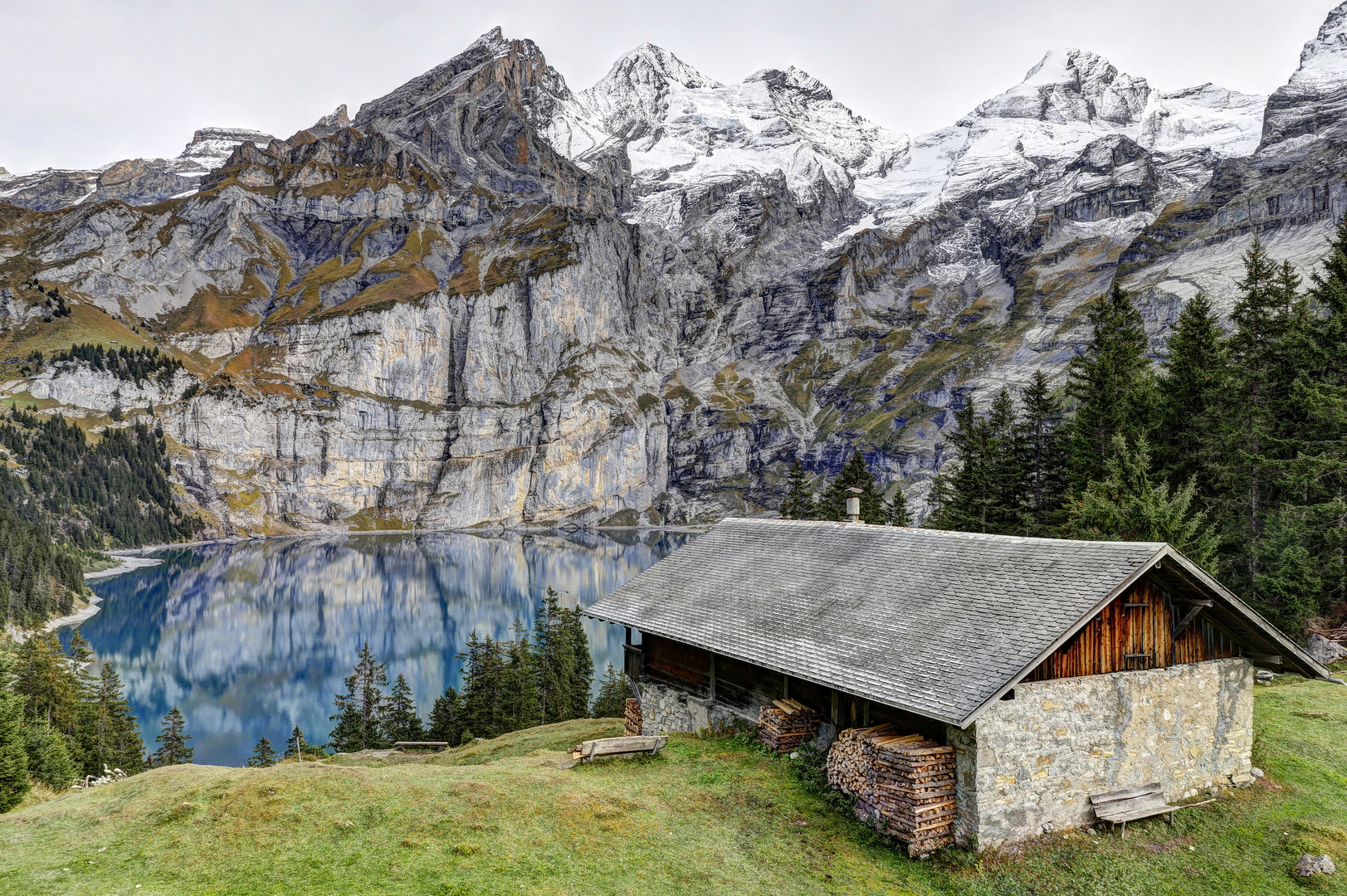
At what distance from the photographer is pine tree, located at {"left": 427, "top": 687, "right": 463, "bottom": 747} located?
142 ft

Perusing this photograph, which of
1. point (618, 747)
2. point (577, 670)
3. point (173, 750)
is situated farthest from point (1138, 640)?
point (173, 750)

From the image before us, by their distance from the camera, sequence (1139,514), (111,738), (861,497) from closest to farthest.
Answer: (1139,514) → (111,738) → (861,497)

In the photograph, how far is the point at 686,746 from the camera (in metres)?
18.9

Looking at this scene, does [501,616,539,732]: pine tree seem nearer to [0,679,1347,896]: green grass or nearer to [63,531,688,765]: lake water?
[63,531,688,765]: lake water

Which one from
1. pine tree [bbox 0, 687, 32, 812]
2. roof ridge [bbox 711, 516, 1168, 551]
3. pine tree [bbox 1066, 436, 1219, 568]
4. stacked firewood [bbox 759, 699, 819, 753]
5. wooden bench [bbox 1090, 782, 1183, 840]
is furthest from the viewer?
pine tree [bbox 1066, 436, 1219, 568]

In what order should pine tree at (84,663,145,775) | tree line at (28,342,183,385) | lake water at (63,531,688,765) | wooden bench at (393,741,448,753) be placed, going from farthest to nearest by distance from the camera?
tree line at (28,342,183,385) → lake water at (63,531,688,765) → pine tree at (84,663,145,775) → wooden bench at (393,741,448,753)

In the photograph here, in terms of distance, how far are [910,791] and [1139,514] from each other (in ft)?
53.4

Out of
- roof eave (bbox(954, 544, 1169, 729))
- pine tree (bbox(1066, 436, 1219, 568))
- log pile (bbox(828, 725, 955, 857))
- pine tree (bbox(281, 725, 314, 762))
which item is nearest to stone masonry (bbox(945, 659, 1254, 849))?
log pile (bbox(828, 725, 955, 857))

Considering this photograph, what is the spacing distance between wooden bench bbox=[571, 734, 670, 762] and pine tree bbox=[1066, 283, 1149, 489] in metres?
26.5

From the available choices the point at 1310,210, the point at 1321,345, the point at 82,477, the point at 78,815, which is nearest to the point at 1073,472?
the point at 1321,345

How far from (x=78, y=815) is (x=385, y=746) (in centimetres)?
3095

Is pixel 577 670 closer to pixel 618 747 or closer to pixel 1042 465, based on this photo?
pixel 618 747

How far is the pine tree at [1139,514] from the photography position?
22531 mm

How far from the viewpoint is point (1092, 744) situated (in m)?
13.5
